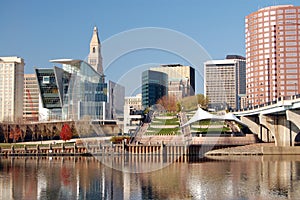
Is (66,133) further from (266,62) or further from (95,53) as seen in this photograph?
(95,53)

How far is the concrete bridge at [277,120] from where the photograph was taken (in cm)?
5731

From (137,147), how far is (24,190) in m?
29.0

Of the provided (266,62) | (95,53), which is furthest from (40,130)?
(95,53)

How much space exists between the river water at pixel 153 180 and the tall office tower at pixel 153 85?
19.4 m

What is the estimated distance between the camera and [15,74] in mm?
136125

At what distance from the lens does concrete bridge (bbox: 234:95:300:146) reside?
5731 centimetres

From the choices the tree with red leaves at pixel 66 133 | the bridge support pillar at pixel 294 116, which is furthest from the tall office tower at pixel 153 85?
the bridge support pillar at pixel 294 116

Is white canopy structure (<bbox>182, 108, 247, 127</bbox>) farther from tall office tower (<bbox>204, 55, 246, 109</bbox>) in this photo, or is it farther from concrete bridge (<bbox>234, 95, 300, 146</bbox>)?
tall office tower (<bbox>204, 55, 246, 109</bbox>)

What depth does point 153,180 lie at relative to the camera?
37844 mm

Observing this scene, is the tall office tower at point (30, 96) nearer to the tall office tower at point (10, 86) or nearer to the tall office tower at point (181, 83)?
the tall office tower at point (10, 86)

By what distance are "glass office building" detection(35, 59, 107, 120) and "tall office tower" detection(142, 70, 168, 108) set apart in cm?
926

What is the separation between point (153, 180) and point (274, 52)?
77036 millimetres

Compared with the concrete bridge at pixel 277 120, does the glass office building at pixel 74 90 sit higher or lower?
higher

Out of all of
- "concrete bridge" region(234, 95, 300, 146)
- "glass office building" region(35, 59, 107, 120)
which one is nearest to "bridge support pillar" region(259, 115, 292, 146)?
"concrete bridge" region(234, 95, 300, 146)
